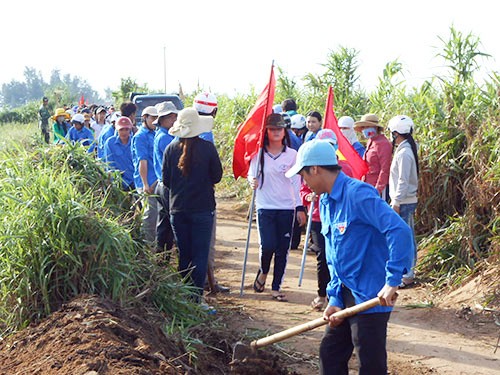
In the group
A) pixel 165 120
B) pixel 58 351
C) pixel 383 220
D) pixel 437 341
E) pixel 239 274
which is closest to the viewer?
pixel 383 220

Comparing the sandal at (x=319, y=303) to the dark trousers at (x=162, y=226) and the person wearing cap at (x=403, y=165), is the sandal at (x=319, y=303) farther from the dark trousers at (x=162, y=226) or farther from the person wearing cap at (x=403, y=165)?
the dark trousers at (x=162, y=226)

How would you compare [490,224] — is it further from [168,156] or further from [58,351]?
[58,351]

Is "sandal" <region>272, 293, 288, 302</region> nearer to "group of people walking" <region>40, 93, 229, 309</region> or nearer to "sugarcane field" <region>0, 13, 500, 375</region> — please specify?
"sugarcane field" <region>0, 13, 500, 375</region>

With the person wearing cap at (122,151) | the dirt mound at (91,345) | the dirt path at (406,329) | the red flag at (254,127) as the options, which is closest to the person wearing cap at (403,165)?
the dirt path at (406,329)

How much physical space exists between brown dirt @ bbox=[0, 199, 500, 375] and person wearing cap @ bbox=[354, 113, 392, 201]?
135 cm

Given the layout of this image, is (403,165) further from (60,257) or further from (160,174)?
(60,257)

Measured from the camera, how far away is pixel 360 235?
4.30 m

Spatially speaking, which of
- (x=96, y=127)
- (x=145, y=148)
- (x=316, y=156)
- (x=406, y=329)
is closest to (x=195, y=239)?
(x=145, y=148)

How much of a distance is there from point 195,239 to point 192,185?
52 centimetres

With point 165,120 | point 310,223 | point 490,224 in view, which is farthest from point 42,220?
point 490,224

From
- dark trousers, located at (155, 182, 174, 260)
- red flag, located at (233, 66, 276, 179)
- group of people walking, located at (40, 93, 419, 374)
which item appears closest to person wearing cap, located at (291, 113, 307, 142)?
group of people walking, located at (40, 93, 419, 374)

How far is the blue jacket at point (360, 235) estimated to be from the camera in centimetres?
420

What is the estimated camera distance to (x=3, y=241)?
18.3 feet

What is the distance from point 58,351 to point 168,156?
2833 mm
